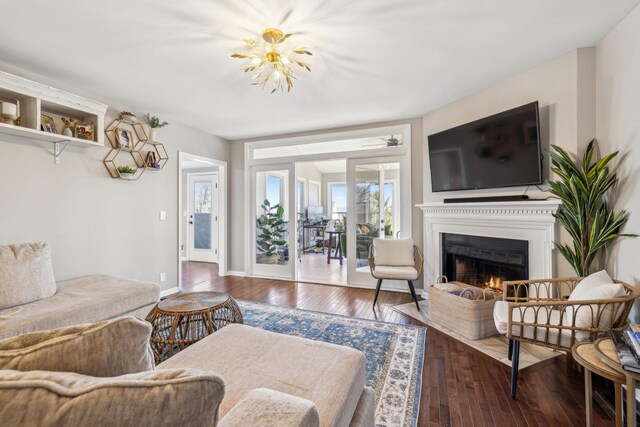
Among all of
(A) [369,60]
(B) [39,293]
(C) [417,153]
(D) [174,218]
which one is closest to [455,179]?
(C) [417,153]

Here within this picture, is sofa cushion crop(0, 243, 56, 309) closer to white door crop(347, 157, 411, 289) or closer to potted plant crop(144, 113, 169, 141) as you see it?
potted plant crop(144, 113, 169, 141)

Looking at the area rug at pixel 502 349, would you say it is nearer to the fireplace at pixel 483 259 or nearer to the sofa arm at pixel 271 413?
the fireplace at pixel 483 259

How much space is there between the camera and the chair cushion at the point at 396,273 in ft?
11.5

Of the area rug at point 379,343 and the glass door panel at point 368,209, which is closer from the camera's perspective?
the area rug at point 379,343

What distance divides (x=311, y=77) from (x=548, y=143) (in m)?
2.34

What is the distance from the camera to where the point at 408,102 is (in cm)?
359

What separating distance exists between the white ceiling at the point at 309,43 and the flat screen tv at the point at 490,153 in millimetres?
467

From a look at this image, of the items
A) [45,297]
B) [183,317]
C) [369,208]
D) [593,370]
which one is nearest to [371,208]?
[369,208]

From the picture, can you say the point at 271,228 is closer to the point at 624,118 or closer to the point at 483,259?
the point at 483,259

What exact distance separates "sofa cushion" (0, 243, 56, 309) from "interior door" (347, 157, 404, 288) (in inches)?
139

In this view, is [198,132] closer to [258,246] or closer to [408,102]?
[258,246]

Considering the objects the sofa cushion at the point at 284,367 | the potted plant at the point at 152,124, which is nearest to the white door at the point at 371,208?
the potted plant at the point at 152,124

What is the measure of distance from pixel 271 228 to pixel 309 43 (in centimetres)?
348

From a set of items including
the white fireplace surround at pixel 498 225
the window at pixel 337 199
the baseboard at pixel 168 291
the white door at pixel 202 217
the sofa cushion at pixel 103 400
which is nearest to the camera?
the sofa cushion at pixel 103 400
